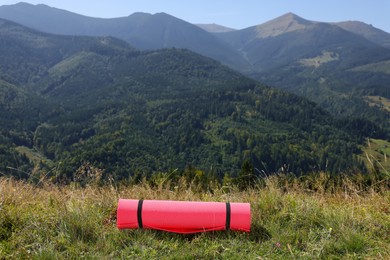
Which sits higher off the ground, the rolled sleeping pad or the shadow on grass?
the rolled sleeping pad

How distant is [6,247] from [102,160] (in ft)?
415

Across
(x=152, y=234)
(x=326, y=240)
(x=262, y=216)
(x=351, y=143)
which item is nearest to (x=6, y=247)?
(x=152, y=234)

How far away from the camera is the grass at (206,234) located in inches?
178

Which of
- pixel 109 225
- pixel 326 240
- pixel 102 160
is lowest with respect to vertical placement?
pixel 102 160

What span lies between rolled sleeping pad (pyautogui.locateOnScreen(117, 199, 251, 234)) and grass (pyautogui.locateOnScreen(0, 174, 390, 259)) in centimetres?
11

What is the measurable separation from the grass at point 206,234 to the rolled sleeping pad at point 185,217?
11 cm

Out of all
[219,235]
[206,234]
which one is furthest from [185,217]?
[219,235]

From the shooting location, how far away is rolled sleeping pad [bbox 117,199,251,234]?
16.9 feet

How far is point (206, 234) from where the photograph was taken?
16.9 feet

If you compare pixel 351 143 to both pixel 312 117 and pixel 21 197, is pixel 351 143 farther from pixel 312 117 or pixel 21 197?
pixel 21 197

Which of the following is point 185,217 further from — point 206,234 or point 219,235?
point 219,235

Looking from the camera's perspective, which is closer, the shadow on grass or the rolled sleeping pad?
the shadow on grass

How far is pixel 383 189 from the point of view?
6.81m

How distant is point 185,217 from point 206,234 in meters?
0.41
